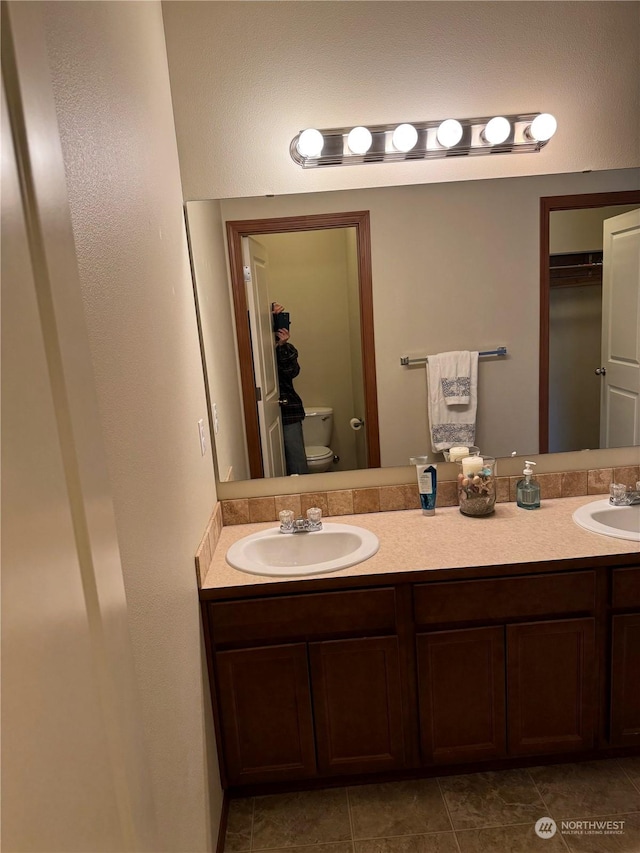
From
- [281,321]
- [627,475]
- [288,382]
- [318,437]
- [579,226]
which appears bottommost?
[627,475]

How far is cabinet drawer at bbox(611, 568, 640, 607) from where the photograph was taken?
1.79m

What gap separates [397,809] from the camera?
1.88 meters

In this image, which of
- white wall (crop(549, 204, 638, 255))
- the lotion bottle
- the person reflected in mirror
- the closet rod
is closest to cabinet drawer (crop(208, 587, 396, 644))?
the lotion bottle

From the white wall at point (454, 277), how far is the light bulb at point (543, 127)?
137 millimetres

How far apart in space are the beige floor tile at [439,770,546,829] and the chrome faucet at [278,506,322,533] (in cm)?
94

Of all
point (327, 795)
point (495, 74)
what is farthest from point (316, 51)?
point (327, 795)

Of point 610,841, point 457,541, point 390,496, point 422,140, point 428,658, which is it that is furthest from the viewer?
point 390,496

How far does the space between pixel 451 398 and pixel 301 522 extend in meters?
0.72

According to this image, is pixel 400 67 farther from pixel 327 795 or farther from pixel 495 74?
pixel 327 795

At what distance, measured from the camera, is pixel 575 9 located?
1992 millimetres

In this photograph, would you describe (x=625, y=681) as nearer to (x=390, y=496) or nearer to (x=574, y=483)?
(x=574, y=483)

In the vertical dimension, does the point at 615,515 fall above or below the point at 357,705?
above

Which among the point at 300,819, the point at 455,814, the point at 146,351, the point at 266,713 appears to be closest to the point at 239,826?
the point at 300,819

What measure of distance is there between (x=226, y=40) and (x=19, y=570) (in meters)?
2.04
